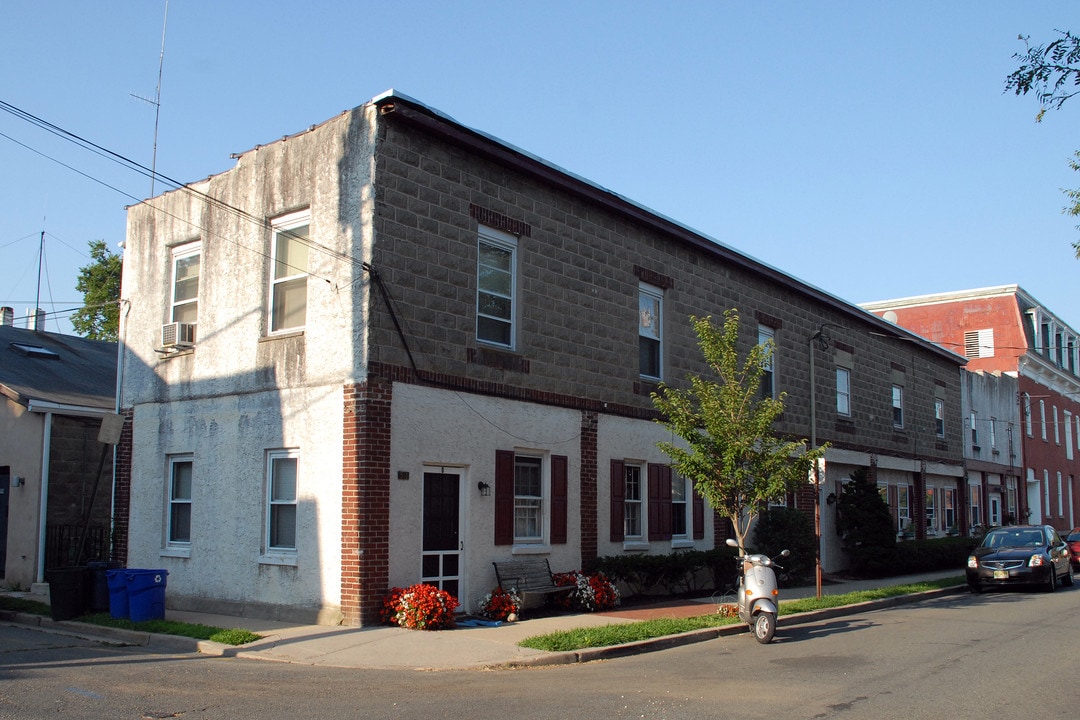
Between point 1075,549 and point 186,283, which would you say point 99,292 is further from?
point 1075,549

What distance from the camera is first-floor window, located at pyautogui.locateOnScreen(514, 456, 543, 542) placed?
16.5 metres

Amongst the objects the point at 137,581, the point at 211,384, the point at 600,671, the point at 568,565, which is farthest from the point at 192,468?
the point at 600,671

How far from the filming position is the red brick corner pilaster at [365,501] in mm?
13547

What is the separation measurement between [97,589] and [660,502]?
10447mm

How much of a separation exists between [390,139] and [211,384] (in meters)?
5.53

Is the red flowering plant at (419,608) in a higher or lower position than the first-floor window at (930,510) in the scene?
lower

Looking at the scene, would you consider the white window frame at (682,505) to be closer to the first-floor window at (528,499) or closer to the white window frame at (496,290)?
the first-floor window at (528,499)

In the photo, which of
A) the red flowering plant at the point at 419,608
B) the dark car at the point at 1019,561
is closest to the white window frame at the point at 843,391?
the dark car at the point at 1019,561

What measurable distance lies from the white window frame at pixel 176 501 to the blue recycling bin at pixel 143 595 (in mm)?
2533

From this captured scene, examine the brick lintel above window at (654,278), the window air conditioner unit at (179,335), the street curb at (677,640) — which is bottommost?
the street curb at (677,640)

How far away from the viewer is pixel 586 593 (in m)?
16.0

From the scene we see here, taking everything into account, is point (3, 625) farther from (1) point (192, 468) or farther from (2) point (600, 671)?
(2) point (600, 671)

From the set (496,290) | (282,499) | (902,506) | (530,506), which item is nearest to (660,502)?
(530,506)

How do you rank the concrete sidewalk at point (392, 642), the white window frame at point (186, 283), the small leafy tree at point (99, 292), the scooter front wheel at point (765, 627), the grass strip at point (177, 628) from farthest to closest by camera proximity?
the small leafy tree at point (99, 292)
the white window frame at point (186, 283)
the scooter front wheel at point (765, 627)
the grass strip at point (177, 628)
the concrete sidewalk at point (392, 642)
